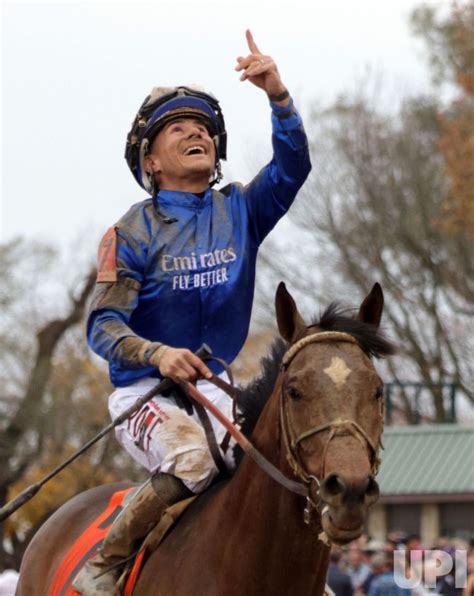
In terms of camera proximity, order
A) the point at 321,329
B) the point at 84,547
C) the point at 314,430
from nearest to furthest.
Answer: the point at 314,430
the point at 321,329
the point at 84,547

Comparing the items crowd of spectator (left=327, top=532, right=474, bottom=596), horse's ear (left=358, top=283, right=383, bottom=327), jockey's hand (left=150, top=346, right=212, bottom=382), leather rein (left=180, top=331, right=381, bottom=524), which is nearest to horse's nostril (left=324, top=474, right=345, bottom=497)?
leather rein (left=180, top=331, right=381, bottom=524)

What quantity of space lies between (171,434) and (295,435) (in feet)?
3.52

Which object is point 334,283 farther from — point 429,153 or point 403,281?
point 429,153

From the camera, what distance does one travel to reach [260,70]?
722cm

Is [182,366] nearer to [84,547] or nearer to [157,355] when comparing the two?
[157,355]

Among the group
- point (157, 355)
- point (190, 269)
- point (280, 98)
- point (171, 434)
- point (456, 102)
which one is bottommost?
point (456, 102)

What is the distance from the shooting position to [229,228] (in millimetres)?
7648

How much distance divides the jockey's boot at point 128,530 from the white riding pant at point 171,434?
0.07m

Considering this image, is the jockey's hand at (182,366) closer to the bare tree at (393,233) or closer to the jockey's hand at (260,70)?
the jockey's hand at (260,70)

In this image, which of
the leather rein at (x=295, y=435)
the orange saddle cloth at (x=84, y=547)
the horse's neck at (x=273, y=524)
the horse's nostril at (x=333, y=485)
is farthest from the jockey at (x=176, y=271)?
the horse's nostril at (x=333, y=485)

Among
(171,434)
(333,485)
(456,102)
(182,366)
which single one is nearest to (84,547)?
(171,434)

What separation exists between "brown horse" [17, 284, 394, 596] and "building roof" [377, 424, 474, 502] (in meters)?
27.6

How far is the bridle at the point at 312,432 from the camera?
5.96 m

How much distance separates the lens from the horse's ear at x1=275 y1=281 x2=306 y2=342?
21.1 ft
